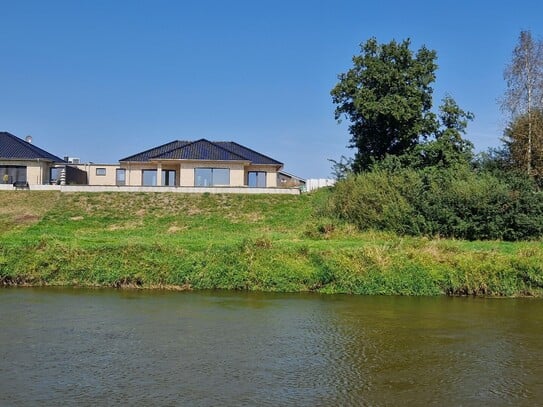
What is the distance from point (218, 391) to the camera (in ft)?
25.4

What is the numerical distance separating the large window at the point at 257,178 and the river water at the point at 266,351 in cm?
2941

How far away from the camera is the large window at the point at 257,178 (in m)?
44.8

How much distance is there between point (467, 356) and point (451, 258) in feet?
25.4

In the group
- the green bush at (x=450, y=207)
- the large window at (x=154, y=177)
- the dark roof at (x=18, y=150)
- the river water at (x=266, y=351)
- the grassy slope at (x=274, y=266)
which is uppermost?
the dark roof at (x=18, y=150)

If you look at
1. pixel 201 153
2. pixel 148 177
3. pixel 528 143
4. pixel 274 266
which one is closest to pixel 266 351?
pixel 274 266

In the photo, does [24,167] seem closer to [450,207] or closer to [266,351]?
[450,207]

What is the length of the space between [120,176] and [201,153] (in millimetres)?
7196

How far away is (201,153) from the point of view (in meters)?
43.9

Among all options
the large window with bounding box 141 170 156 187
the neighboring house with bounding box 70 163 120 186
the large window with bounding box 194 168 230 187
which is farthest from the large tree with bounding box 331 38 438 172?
the neighboring house with bounding box 70 163 120 186

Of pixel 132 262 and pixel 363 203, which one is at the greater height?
pixel 363 203

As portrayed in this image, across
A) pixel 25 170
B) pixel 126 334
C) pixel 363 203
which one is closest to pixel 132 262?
pixel 126 334

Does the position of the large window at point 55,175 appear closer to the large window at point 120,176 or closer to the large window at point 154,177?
the large window at point 120,176

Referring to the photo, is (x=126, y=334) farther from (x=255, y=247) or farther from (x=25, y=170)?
(x=25, y=170)

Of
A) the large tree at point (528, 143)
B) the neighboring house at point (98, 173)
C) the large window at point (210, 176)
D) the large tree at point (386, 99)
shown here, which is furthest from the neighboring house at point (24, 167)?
the large tree at point (528, 143)
